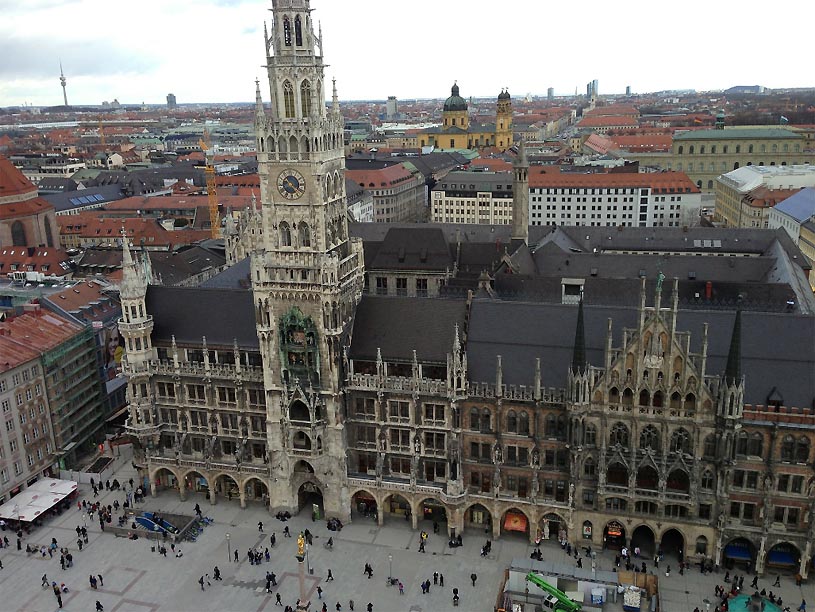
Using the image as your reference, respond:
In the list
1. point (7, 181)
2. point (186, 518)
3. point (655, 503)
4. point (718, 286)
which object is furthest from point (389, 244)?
point (7, 181)

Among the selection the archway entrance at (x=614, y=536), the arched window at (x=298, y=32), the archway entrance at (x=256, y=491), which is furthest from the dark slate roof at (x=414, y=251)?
the archway entrance at (x=614, y=536)

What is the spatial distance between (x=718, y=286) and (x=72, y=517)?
273 feet

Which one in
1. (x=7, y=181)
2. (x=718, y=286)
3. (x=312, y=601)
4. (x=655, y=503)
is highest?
(x=7, y=181)

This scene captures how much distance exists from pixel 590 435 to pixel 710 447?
34.8 ft

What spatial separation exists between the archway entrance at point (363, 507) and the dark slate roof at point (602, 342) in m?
18.8

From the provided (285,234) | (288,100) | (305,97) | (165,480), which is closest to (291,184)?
(285,234)

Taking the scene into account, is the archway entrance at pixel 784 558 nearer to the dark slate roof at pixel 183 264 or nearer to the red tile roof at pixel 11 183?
the dark slate roof at pixel 183 264

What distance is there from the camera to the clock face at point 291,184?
243 ft

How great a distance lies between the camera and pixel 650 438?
70.7m

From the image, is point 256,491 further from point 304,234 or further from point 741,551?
point 741,551

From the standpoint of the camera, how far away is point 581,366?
2761 inches

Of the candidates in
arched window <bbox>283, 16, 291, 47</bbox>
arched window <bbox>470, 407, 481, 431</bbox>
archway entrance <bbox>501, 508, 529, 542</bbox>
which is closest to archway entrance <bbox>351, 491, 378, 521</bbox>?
archway entrance <bbox>501, 508, 529, 542</bbox>

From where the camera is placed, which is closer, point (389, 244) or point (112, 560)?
point (112, 560)

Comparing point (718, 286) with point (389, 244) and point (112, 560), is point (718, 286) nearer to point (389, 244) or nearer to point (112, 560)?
point (389, 244)
